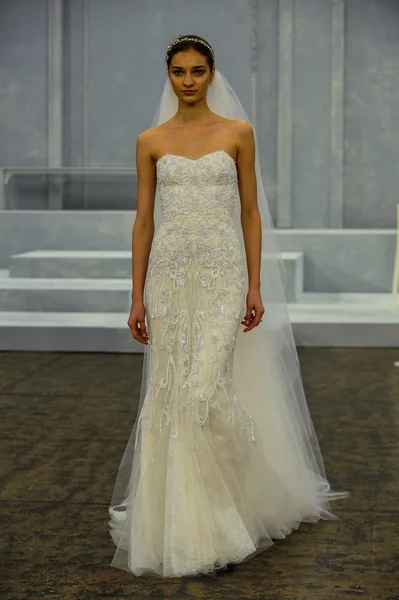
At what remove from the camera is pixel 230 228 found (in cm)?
336

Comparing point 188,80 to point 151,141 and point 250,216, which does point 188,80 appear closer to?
point 151,141

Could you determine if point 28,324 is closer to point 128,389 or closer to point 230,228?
point 128,389

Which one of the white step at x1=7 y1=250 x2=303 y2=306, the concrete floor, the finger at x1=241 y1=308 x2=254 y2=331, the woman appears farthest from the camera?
the white step at x1=7 y1=250 x2=303 y2=306

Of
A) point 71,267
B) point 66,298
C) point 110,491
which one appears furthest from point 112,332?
point 110,491

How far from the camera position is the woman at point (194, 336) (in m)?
3.17

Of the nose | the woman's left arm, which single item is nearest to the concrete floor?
the woman's left arm

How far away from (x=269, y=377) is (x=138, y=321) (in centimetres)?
59

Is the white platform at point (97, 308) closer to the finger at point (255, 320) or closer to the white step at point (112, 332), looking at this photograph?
the white step at point (112, 332)

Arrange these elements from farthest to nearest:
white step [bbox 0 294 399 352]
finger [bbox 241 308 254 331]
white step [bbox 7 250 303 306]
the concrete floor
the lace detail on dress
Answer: white step [bbox 7 250 303 306], white step [bbox 0 294 399 352], finger [bbox 241 308 254 331], the lace detail on dress, the concrete floor

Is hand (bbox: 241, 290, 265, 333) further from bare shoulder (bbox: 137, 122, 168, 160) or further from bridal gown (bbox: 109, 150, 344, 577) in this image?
bare shoulder (bbox: 137, 122, 168, 160)

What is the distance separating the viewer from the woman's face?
3.25 m

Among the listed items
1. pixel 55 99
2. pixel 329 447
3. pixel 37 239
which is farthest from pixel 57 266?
pixel 329 447

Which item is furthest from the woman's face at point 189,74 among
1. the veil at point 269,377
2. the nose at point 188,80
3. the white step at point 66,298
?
the white step at point 66,298

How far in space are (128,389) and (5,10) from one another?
709 cm
